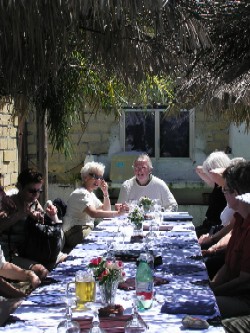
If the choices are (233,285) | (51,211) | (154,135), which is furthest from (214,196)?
(154,135)

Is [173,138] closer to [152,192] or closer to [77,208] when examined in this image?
[152,192]

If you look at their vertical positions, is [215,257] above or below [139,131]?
below

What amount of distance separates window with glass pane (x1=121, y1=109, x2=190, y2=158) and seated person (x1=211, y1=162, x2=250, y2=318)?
6.56 m

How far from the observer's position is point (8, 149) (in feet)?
27.0

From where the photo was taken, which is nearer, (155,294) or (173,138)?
(155,294)

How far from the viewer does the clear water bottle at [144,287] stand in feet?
9.86

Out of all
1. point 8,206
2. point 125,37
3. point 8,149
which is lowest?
point 8,206

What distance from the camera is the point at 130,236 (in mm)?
5457

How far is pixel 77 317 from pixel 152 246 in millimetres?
2238

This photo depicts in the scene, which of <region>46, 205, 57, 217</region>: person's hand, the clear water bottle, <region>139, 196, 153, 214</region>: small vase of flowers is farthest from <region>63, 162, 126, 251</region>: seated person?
the clear water bottle

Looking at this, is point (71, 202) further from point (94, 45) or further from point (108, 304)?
point (108, 304)

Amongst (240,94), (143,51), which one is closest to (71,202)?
(240,94)

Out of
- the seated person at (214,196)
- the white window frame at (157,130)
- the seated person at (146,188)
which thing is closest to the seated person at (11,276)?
the seated person at (214,196)

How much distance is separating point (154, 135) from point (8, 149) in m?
3.87
